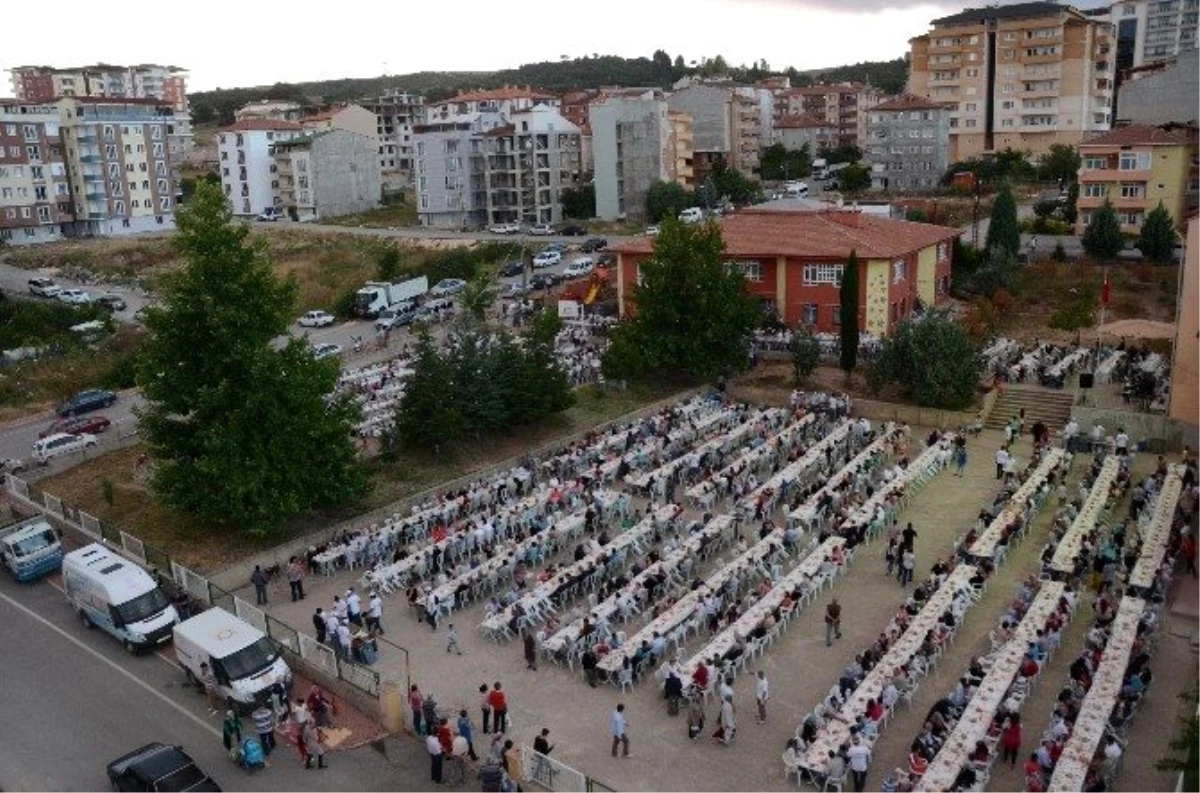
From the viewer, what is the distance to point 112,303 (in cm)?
6138

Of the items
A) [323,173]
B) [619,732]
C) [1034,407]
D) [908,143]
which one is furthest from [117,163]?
[619,732]

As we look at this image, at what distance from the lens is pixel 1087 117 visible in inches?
3595

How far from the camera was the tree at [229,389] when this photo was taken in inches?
931

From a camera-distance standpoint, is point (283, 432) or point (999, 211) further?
point (999, 211)

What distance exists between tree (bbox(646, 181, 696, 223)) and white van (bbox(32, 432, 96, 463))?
5324 cm

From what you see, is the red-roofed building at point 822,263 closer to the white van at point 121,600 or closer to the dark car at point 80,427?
the dark car at point 80,427

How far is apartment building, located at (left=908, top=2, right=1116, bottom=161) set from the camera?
90312 mm

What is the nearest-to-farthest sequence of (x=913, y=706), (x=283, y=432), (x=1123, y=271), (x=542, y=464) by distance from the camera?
(x=913, y=706), (x=283, y=432), (x=542, y=464), (x=1123, y=271)

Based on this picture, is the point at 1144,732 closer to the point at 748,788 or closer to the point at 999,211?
the point at 748,788

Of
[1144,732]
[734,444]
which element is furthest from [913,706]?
[734,444]

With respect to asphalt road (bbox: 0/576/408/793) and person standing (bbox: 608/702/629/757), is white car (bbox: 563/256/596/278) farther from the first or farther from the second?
person standing (bbox: 608/702/629/757)

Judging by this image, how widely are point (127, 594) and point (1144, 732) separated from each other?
60.7ft

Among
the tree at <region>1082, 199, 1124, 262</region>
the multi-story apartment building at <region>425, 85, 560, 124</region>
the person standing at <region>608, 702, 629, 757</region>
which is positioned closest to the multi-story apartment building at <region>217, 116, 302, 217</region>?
the multi-story apartment building at <region>425, 85, 560, 124</region>

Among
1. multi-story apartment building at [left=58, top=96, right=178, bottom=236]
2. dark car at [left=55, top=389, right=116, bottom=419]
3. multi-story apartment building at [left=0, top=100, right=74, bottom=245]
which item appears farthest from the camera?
multi-story apartment building at [left=58, top=96, right=178, bottom=236]
